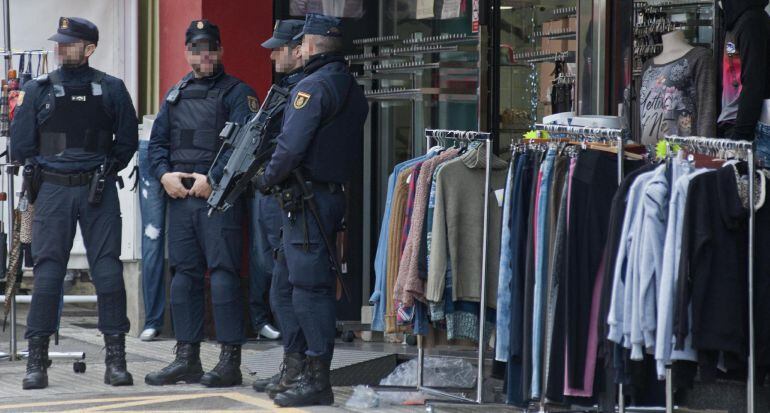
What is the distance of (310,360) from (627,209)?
2.13 meters

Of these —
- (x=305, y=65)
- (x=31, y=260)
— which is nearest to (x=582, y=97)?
(x=305, y=65)

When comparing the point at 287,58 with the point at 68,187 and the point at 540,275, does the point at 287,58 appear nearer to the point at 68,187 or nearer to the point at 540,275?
the point at 68,187

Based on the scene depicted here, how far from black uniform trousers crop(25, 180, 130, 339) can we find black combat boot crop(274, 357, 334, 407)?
1406mm

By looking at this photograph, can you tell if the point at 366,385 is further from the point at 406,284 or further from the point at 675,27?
the point at 675,27

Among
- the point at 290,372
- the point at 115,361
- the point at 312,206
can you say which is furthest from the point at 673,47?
the point at 115,361

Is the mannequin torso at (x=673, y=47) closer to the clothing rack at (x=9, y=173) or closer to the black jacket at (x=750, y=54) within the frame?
the black jacket at (x=750, y=54)

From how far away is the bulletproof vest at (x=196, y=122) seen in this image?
8.13 metres

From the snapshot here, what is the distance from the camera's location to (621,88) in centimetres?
808

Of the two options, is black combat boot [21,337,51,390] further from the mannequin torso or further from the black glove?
the mannequin torso

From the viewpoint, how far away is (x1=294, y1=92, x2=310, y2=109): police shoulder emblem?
7.16 metres

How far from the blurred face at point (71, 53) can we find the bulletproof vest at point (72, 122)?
3.8 inches

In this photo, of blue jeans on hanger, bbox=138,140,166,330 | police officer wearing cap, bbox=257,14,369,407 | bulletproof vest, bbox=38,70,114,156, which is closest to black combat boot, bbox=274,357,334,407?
police officer wearing cap, bbox=257,14,369,407

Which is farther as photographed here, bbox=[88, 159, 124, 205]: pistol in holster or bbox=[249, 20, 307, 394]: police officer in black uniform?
bbox=[88, 159, 124, 205]: pistol in holster

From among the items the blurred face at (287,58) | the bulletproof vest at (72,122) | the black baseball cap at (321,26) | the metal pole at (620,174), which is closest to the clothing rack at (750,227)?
the metal pole at (620,174)
